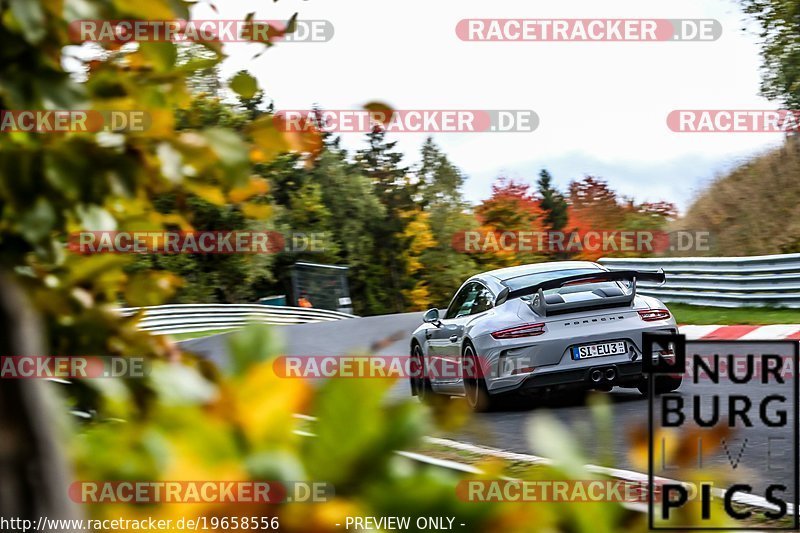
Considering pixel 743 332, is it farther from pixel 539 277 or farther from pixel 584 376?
pixel 584 376

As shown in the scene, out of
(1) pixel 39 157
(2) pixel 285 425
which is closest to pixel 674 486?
(2) pixel 285 425

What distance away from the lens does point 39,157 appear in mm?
1372

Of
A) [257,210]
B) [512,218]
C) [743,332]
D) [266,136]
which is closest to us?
[266,136]

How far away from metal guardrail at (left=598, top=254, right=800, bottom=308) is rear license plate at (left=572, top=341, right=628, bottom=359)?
8.63 m

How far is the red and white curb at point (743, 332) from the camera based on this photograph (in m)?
14.0

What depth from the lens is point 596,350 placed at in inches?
368

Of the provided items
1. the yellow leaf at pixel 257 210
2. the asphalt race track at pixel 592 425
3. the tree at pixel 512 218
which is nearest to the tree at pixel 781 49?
the tree at pixel 512 218

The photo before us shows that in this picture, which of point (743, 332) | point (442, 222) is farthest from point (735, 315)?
point (442, 222)

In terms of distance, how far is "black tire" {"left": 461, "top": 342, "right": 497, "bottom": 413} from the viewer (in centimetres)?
958

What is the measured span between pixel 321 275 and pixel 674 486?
40461mm

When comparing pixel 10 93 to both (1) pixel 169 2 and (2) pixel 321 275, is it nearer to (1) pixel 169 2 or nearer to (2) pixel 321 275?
(1) pixel 169 2

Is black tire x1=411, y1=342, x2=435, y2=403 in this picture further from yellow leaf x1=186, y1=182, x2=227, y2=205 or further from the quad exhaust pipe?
yellow leaf x1=186, y1=182, x2=227, y2=205

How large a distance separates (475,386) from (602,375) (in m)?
1.17

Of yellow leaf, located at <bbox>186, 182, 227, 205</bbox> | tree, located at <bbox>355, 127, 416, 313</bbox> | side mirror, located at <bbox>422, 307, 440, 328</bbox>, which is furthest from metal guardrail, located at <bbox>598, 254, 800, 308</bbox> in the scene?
tree, located at <bbox>355, 127, 416, 313</bbox>
